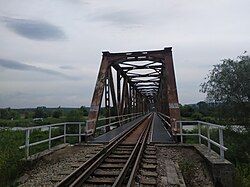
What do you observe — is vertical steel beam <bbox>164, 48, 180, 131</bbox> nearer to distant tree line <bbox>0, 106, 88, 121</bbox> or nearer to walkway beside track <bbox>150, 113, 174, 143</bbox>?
walkway beside track <bbox>150, 113, 174, 143</bbox>

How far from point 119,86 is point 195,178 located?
54.8ft

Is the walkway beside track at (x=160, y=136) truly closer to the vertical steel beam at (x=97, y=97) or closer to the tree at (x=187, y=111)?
the vertical steel beam at (x=97, y=97)

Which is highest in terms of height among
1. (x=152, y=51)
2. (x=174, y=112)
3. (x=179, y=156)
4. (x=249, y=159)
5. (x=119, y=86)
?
(x=152, y=51)

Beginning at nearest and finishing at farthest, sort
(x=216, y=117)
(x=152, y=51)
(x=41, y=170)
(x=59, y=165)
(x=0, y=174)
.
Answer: (x=0, y=174), (x=41, y=170), (x=59, y=165), (x=152, y=51), (x=216, y=117)

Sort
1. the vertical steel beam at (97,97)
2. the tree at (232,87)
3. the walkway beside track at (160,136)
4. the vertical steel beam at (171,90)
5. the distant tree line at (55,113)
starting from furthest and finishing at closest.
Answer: the distant tree line at (55,113), the tree at (232,87), the vertical steel beam at (171,90), the vertical steel beam at (97,97), the walkway beside track at (160,136)

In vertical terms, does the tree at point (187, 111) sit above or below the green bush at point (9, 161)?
above

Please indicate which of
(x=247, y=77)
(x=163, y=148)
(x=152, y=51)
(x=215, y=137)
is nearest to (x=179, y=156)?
(x=163, y=148)

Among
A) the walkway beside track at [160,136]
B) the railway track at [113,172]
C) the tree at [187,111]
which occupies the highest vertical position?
the tree at [187,111]

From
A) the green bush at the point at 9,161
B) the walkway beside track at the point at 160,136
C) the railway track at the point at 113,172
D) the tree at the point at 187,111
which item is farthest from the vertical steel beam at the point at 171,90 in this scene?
the tree at the point at 187,111

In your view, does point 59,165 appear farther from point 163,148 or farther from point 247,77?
point 247,77

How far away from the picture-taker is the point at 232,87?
2075 cm

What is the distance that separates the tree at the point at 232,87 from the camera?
19.9m

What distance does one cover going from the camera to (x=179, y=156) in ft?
29.6

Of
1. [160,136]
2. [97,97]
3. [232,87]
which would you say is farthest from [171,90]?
[232,87]
